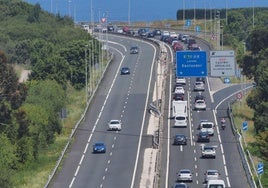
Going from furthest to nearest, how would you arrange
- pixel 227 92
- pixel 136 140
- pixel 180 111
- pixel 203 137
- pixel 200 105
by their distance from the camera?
1. pixel 227 92
2. pixel 200 105
3. pixel 180 111
4. pixel 136 140
5. pixel 203 137

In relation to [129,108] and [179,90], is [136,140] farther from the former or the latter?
[179,90]

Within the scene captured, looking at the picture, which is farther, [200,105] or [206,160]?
[200,105]

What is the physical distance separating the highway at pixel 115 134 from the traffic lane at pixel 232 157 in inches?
276

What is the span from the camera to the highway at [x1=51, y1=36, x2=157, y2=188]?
8019 cm

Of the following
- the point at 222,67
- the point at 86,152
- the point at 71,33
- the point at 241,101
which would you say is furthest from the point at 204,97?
the point at 71,33

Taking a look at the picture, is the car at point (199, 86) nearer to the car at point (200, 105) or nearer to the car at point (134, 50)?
the car at point (200, 105)

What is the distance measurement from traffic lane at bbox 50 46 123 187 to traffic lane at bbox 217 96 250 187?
39.9ft

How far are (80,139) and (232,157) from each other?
16.1 metres

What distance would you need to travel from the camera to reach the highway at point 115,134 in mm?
80188

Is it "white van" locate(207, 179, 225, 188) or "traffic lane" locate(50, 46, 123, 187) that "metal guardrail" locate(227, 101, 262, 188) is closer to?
"white van" locate(207, 179, 225, 188)

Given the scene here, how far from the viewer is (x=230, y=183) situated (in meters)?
77.2

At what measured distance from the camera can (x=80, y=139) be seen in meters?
97.4

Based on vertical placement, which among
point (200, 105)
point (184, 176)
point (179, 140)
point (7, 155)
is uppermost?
point (200, 105)

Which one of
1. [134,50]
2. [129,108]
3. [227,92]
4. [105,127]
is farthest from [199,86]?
[134,50]
